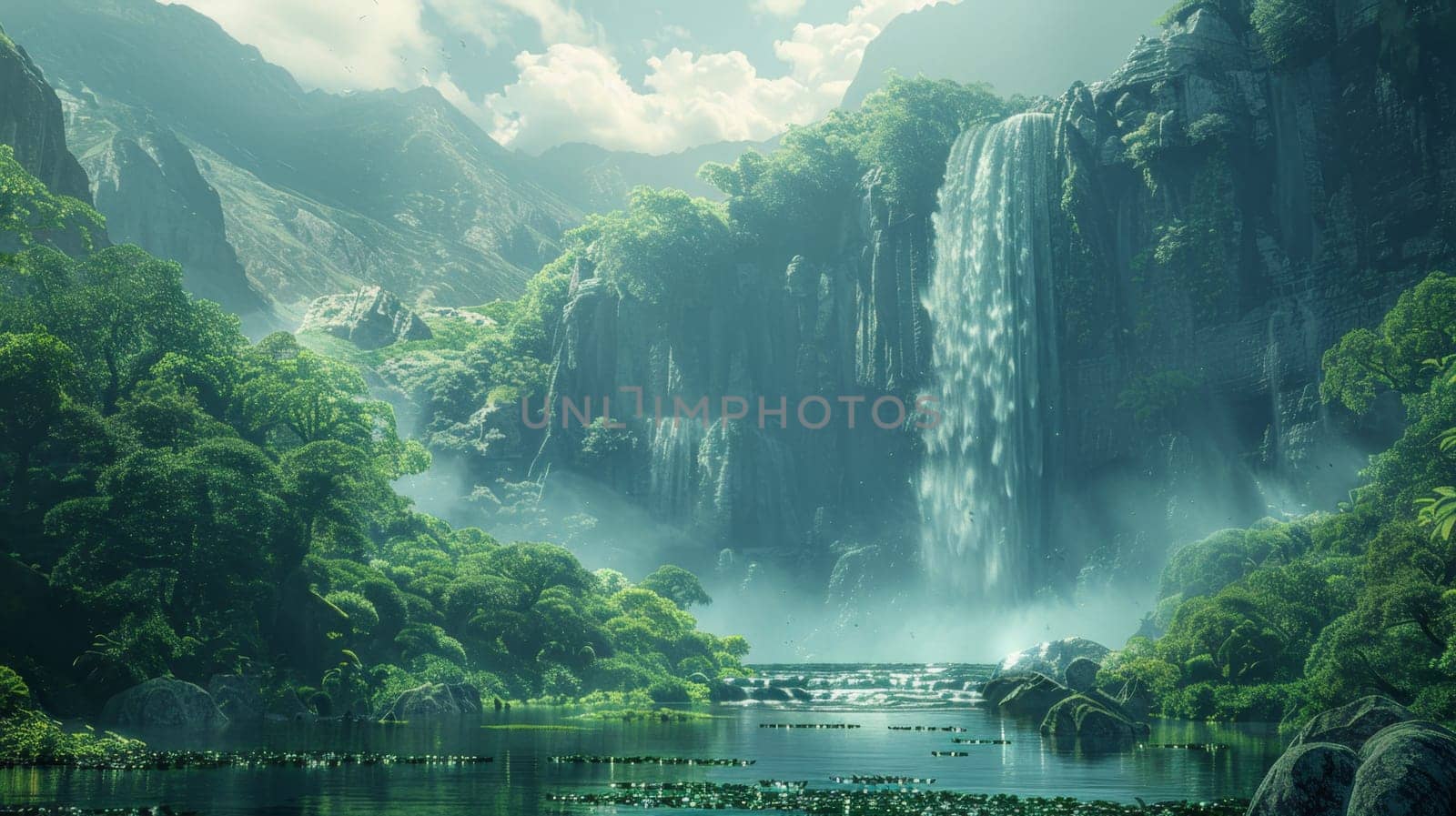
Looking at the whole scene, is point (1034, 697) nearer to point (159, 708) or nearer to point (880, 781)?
point (880, 781)

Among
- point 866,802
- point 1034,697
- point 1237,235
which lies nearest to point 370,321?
point 1237,235

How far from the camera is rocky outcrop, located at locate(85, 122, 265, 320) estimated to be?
526 feet

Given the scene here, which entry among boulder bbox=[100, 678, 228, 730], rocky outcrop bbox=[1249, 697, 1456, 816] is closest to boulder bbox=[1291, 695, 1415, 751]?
rocky outcrop bbox=[1249, 697, 1456, 816]

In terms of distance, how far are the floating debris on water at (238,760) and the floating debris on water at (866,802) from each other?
7.22 metres

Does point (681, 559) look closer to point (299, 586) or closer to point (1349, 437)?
point (1349, 437)

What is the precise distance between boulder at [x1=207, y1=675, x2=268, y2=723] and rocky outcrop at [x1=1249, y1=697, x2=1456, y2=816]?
36.7 m

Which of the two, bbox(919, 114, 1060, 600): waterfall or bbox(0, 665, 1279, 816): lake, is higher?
bbox(919, 114, 1060, 600): waterfall

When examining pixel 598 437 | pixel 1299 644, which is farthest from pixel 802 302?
pixel 1299 644

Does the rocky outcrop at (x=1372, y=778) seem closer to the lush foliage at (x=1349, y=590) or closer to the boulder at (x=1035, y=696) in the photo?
the lush foliage at (x=1349, y=590)

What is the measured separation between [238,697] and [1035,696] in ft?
98.4

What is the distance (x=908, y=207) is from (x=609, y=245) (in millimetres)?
30590

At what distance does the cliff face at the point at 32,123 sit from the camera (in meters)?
69.9

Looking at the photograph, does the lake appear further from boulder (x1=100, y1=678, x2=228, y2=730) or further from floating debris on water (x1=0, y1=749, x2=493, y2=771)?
boulder (x1=100, y1=678, x2=228, y2=730)

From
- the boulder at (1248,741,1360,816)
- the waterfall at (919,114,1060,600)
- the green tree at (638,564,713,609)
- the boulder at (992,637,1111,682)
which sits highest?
the waterfall at (919,114,1060,600)
